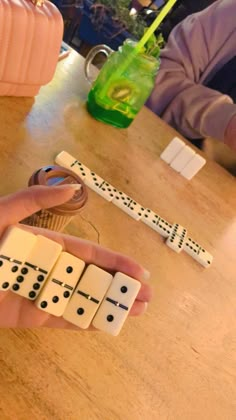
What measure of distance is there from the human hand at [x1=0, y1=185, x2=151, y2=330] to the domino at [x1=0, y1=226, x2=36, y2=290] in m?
0.01

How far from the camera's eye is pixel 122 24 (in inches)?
86.3

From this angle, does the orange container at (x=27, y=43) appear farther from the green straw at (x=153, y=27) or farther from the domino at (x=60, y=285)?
the domino at (x=60, y=285)

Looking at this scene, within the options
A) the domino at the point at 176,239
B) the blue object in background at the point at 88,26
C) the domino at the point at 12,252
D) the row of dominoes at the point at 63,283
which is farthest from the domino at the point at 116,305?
the blue object in background at the point at 88,26

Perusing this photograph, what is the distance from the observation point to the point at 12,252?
0.40 meters

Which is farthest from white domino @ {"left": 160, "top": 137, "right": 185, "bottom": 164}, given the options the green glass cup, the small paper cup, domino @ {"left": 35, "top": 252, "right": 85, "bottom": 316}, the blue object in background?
the blue object in background

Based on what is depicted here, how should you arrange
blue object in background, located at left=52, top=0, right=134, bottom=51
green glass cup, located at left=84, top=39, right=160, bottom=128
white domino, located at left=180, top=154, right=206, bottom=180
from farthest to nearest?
1. blue object in background, located at left=52, top=0, right=134, bottom=51
2. white domino, located at left=180, top=154, right=206, bottom=180
3. green glass cup, located at left=84, top=39, right=160, bottom=128

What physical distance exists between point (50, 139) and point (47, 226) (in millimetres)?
242

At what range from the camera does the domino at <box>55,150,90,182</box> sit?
66cm

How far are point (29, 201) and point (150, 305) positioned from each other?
0.27m

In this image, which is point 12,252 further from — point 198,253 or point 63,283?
point 198,253

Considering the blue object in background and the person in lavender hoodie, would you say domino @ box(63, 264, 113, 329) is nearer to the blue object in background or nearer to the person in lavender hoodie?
the person in lavender hoodie

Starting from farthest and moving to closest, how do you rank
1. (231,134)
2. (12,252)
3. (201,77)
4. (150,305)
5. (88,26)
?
1. (88,26)
2. (201,77)
3. (231,134)
4. (150,305)
5. (12,252)

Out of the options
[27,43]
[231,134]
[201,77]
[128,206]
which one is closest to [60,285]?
[128,206]

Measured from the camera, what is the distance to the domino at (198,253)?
67 cm
